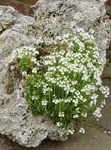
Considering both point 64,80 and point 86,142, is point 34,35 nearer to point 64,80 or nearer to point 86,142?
point 64,80

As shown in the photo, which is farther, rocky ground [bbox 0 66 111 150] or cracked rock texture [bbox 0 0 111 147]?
rocky ground [bbox 0 66 111 150]

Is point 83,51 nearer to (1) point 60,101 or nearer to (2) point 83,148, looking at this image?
(1) point 60,101

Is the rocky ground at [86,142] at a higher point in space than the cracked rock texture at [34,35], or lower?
lower

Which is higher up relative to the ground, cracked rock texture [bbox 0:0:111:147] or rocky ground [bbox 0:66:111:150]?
cracked rock texture [bbox 0:0:111:147]

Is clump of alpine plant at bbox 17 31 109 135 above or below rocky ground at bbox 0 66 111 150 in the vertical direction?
above

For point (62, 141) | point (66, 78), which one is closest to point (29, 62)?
point (66, 78)
